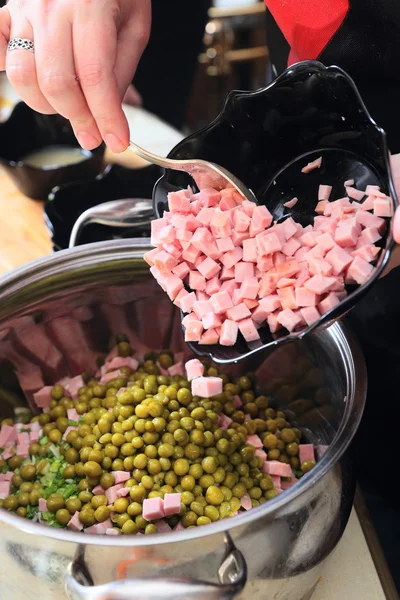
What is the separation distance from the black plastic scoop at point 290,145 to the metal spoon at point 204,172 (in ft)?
0.07

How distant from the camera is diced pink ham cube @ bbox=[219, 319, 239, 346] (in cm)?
95

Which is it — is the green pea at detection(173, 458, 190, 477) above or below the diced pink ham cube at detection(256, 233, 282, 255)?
below

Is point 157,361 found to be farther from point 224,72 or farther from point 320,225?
point 224,72

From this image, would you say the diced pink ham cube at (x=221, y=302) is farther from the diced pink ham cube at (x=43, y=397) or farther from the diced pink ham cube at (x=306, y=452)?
the diced pink ham cube at (x=43, y=397)

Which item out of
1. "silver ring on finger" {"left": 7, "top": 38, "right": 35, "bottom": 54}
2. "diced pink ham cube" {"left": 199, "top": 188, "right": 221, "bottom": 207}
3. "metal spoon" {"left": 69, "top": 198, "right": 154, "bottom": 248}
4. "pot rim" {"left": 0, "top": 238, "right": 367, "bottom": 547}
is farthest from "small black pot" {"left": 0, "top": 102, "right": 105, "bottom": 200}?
"diced pink ham cube" {"left": 199, "top": 188, "right": 221, "bottom": 207}

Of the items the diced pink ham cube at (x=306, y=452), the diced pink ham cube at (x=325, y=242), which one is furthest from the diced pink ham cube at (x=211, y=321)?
the diced pink ham cube at (x=306, y=452)

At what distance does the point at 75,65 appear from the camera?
1018mm

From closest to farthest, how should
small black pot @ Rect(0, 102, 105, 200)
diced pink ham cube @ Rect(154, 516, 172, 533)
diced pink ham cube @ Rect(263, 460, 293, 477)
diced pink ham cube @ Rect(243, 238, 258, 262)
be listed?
diced pink ham cube @ Rect(243, 238, 258, 262)
diced pink ham cube @ Rect(154, 516, 172, 533)
diced pink ham cube @ Rect(263, 460, 293, 477)
small black pot @ Rect(0, 102, 105, 200)

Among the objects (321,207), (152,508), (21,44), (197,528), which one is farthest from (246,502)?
(21,44)

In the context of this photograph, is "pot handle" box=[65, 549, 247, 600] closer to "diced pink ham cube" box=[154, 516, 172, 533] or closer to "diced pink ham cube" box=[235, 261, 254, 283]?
"diced pink ham cube" box=[154, 516, 172, 533]

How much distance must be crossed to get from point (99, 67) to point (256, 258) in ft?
1.37

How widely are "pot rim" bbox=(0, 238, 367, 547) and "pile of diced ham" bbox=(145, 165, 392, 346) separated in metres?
0.19

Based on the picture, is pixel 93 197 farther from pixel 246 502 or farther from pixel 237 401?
pixel 246 502

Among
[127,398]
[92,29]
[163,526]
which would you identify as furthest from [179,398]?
[92,29]
